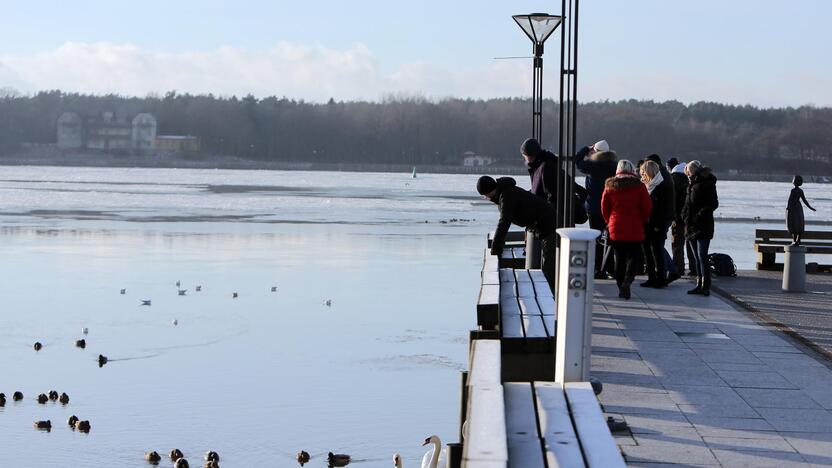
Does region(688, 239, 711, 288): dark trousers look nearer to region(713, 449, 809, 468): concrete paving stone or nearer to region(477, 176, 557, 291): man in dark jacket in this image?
region(477, 176, 557, 291): man in dark jacket

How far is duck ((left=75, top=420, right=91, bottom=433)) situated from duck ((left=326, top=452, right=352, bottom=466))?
2.14m

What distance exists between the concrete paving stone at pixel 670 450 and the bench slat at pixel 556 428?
472 mm

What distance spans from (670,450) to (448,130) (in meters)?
176

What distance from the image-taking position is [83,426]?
1033cm

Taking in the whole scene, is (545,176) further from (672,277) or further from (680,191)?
(680,191)

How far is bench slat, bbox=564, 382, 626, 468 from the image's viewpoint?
4895 mm

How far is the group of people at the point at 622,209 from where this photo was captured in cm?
1117

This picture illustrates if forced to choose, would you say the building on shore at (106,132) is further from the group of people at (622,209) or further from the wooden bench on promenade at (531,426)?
the wooden bench on promenade at (531,426)

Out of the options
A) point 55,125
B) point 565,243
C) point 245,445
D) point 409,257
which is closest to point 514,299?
point 245,445

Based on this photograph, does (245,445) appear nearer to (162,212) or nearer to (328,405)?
(328,405)

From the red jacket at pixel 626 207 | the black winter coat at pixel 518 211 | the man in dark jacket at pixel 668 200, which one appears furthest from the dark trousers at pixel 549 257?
the man in dark jacket at pixel 668 200

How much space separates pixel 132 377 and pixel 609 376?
5.69m

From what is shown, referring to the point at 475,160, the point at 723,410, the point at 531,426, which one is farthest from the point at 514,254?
the point at 475,160

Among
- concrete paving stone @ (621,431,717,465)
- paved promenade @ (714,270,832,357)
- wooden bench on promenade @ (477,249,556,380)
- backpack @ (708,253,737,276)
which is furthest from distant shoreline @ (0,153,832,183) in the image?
concrete paving stone @ (621,431,717,465)
